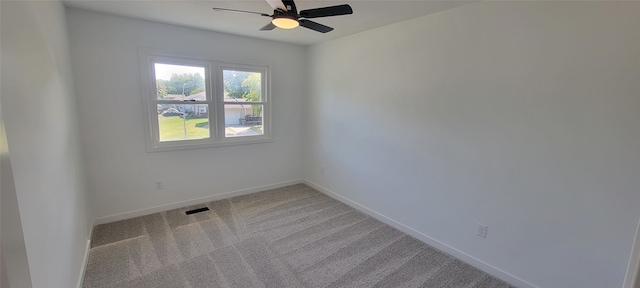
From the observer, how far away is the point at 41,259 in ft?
4.40

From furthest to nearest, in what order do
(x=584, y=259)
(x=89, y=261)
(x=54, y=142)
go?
(x=89, y=261), (x=584, y=259), (x=54, y=142)

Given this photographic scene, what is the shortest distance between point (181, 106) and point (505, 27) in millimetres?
3560

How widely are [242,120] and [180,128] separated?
856 millimetres

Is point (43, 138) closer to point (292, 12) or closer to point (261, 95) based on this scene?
point (292, 12)

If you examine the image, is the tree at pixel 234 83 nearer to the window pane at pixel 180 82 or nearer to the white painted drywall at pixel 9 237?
the window pane at pixel 180 82

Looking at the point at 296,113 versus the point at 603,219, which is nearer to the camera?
the point at 603,219

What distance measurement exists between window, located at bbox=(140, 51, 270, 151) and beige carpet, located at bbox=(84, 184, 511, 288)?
102cm

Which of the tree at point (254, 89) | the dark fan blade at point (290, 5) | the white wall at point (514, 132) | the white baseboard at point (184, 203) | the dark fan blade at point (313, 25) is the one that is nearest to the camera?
the white wall at point (514, 132)

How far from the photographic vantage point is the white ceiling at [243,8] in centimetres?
241

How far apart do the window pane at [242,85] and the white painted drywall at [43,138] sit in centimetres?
170

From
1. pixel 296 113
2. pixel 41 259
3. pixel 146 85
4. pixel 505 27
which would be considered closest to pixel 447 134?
pixel 505 27

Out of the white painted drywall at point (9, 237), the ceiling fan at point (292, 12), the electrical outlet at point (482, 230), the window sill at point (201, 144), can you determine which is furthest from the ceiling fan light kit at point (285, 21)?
the electrical outlet at point (482, 230)

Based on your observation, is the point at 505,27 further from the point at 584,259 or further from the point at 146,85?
Result: the point at 146,85

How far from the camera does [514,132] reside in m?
2.19
